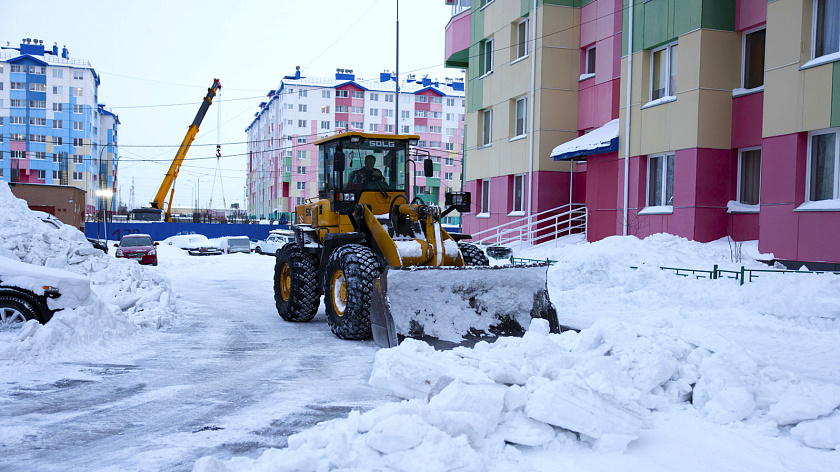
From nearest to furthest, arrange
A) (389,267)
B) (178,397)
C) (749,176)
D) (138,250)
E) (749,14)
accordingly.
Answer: (178,397) < (389,267) < (749,14) < (749,176) < (138,250)

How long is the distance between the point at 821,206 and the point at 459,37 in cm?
1910

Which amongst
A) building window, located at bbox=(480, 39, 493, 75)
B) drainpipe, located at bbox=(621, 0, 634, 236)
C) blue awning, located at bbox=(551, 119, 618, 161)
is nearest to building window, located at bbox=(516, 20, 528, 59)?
building window, located at bbox=(480, 39, 493, 75)

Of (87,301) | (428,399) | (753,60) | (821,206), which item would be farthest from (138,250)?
(428,399)

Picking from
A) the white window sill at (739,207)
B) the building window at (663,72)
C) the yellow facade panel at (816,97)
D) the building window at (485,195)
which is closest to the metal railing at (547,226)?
the building window at (485,195)

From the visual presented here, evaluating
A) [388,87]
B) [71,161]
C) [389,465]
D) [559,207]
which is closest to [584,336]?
[389,465]

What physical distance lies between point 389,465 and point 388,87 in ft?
277

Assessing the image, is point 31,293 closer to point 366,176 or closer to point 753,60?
point 366,176

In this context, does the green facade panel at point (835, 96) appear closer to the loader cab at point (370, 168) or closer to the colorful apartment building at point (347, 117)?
the loader cab at point (370, 168)

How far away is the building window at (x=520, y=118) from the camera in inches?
933

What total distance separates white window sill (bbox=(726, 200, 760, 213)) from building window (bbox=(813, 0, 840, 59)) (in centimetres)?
382

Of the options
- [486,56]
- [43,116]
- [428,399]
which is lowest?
[428,399]

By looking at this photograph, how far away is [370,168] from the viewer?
35.2 ft

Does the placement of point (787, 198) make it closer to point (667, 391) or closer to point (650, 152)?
point (650, 152)

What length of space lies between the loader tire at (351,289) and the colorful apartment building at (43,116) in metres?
77.5
